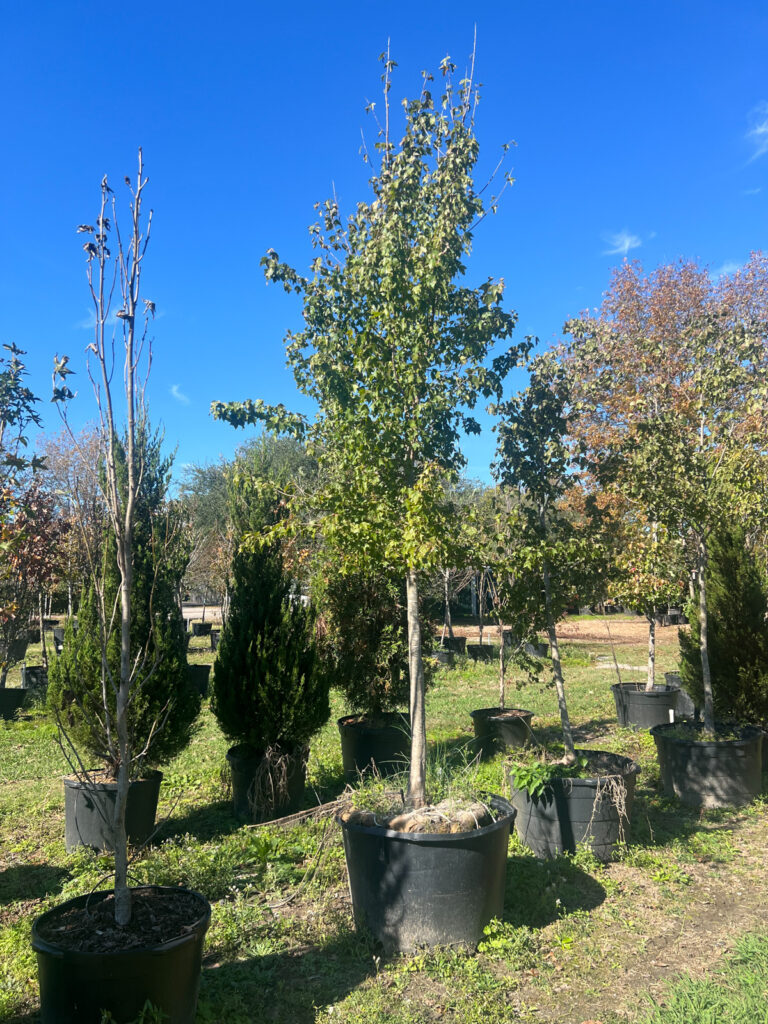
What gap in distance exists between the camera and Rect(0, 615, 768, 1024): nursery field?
3297mm

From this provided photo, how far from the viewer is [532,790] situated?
16.7 feet

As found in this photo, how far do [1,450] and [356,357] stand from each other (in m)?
2.61

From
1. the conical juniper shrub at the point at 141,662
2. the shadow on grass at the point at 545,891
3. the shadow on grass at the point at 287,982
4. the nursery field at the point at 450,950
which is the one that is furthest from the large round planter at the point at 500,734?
the shadow on grass at the point at 287,982

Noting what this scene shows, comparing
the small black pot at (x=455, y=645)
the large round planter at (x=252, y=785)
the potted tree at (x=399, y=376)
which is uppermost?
the potted tree at (x=399, y=376)

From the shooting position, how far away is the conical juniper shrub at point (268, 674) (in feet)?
20.7

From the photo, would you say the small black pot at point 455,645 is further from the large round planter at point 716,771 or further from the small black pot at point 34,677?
the large round planter at point 716,771

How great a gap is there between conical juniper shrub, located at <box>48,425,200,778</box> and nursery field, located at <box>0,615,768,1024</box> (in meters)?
0.81

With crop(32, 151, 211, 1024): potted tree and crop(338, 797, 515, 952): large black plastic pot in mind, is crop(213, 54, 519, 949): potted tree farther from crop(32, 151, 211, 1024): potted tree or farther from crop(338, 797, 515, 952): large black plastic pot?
crop(32, 151, 211, 1024): potted tree

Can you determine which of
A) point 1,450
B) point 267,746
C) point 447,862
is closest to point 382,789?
point 447,862

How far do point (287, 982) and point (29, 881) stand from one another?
2.50 m

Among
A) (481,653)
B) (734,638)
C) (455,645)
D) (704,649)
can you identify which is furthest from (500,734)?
(455,645)

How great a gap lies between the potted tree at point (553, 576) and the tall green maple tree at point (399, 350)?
3.70 ft

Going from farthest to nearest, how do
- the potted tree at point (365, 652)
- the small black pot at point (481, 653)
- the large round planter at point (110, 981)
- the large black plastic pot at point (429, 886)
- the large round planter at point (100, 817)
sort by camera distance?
the small black pot at point (481, 653) → the potted tree at point (365, 652) → the large round planter at point (100, 817) → the large black plastic pot at point (429, 886) → the large round planter at point (110, 981)

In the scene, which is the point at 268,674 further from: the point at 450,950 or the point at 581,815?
the point at 450,950
